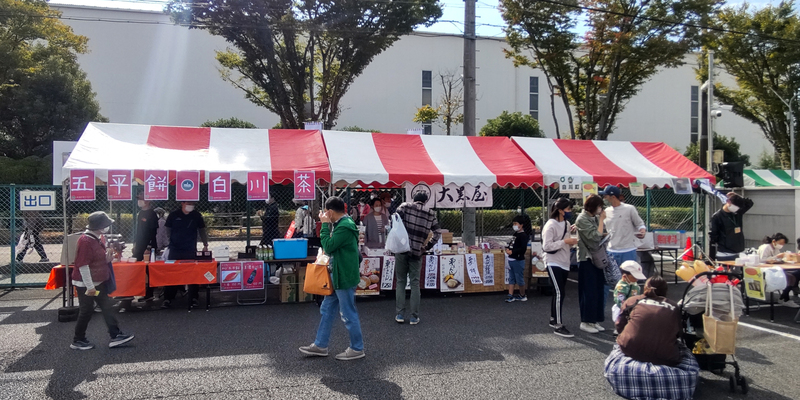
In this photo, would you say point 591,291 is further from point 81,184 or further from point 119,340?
point 81,184

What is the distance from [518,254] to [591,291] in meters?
1.90

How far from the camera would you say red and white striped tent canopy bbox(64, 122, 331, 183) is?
24.9 ft

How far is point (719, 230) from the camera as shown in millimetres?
7898

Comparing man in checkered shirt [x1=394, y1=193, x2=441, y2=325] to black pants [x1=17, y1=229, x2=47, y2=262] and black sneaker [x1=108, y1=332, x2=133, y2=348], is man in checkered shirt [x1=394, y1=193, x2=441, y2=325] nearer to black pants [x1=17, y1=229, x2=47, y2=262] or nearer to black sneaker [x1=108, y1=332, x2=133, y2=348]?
black sneaker [x1=108, y1=332, x2=133, y2=348]

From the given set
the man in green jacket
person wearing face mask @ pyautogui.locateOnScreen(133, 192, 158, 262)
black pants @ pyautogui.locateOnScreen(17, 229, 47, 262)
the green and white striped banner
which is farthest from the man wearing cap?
Result: the green and white striped banner

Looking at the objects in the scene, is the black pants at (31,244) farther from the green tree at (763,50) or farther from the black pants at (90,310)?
the green tree at (763,50)

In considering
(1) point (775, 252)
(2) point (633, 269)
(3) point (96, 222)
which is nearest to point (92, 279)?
(3) point (96, 222)

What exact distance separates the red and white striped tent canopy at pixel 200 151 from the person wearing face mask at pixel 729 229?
609cm

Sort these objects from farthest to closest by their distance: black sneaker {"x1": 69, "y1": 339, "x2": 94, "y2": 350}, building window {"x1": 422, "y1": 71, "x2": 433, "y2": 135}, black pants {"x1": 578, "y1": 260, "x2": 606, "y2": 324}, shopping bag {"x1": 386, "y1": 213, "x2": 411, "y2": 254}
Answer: building window {"x1": 422, "y1": 71, "x2": 433, "y2": 135} → shopping bag {"x1": 386, "y1": 213, "x2": 411, "y2": 254} → black pants {"x1": 578, "y1": 260, "x2": 606, "y2": 324} → black sneaker {"x1": 69, "y1": 339, "x2": 94, "y2": 350}

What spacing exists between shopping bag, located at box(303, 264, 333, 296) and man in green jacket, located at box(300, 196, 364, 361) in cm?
7

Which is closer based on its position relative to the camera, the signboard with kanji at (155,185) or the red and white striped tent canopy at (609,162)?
the signboard with kanji at (155,185)

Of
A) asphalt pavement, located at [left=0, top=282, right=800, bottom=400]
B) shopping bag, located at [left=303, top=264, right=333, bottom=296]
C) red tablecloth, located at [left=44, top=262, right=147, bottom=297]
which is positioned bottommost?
asphalt pavement, located at [left=0, top=282, right=800, bottom=400]

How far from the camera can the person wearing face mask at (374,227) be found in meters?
8.82

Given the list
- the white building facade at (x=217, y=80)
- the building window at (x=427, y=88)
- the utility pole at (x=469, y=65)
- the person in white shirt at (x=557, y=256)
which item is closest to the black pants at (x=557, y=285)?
the person in white shirt at (x=557, y=256)
